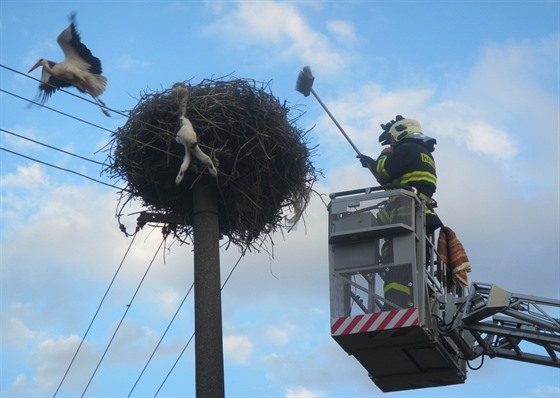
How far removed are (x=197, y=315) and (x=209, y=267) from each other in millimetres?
492

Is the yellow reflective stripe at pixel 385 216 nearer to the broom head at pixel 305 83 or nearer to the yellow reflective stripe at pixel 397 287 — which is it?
the yellow reflective stripe at pixel 397 287

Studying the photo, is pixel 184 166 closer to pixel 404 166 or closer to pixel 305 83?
pixel 404 166

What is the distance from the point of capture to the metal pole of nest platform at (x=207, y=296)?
10.2 m

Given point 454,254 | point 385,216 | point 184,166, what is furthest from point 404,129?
point 184,166

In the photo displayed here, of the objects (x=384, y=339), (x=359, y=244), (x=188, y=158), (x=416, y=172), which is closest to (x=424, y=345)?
(x=384, y=339)

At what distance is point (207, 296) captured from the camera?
1070 cm

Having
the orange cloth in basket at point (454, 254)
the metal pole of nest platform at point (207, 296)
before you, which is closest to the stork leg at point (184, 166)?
the metal pole of nest platform at point (207, 296)

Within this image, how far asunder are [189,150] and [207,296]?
1.42m

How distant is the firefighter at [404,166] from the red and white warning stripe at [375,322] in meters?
0.60

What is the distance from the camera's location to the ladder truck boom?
10586 mm

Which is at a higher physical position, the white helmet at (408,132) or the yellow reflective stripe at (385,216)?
the white helmet at (408,132)

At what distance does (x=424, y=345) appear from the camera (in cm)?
1073

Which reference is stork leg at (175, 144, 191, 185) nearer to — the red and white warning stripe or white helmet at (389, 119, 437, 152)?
the red and white warning stripe

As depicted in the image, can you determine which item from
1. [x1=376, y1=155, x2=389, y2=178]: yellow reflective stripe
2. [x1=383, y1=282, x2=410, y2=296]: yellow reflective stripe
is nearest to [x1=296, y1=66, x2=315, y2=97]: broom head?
[x1=376, y1=155, x2=389, y2=178]: yellow reflective stripe
